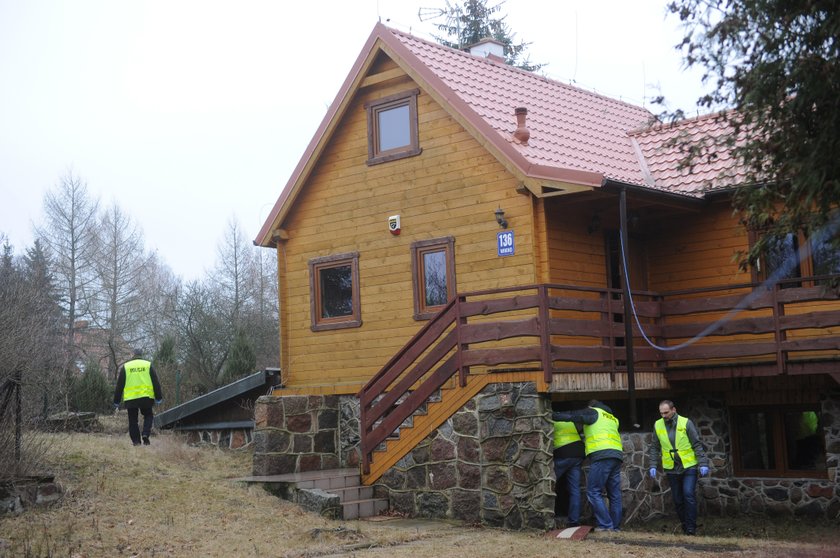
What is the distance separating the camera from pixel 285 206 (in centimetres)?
1941

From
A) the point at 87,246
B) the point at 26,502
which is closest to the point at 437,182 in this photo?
the point at 26,502

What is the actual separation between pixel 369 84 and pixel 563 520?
8.35 meters

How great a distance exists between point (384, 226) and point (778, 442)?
7.49 m

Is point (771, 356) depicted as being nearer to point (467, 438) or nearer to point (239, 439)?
point (467, 438)

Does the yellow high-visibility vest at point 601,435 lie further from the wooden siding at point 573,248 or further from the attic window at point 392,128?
the attic window at point 392,128

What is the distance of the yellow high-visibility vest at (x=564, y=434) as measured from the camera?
14461 millimetres

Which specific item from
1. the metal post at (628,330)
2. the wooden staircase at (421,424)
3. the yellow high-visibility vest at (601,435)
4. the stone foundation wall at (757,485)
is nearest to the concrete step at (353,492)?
the wooden staircase at (421,424)

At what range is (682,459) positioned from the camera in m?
14.4

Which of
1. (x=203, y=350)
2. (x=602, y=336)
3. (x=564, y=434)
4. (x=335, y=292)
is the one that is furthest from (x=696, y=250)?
(x=203, y=350)

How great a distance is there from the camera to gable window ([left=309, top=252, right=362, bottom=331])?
60.6 ft

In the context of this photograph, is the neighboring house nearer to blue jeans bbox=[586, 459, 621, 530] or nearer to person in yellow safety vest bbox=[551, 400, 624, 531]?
person in yellow safety vest bbox=[551, 400, 624, 531]

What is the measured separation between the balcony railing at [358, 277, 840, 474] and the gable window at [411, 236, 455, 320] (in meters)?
0.63

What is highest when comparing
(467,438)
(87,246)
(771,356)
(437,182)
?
(87,246)

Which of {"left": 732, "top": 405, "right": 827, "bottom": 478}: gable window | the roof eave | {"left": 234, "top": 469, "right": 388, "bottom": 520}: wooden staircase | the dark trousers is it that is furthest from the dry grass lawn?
the roof eave
